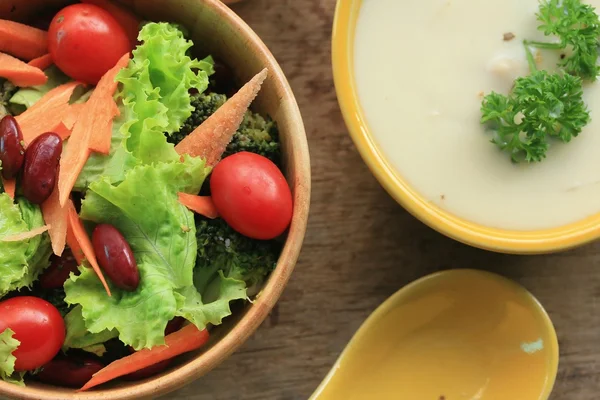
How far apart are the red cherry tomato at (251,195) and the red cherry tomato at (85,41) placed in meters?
0.27

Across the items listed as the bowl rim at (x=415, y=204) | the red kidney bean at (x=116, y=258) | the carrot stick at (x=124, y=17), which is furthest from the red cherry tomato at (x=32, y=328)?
the bowl rim at (x=415, y=204)

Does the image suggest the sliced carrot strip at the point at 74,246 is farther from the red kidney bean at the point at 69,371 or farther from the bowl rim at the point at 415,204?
the bowl rim at the point at 415,204

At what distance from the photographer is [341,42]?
1.25m

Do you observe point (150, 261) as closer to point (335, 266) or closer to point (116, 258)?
point (116, 258)

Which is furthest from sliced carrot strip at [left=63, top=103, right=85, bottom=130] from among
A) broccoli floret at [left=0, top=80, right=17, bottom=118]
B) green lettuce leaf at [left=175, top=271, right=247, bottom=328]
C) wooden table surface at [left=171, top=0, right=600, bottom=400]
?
wooden table surface at [left=171, top=0, right=600, bottom=400]

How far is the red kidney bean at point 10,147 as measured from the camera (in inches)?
41.8

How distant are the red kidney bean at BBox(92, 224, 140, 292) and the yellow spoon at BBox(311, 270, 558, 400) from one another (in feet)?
1.63

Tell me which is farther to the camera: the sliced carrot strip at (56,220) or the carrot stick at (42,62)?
the carrot stick at (42,62)

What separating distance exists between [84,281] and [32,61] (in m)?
0.40

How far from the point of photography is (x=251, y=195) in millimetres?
1104

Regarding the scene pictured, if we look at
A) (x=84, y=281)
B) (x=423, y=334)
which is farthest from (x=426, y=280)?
(x=84, y=281)

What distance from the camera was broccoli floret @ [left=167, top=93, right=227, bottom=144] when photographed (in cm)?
119

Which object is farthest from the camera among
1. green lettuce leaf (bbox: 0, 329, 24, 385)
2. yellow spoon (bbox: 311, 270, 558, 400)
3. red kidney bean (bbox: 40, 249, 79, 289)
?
yellow spoon (bbox: 311, 270, 558, 400)

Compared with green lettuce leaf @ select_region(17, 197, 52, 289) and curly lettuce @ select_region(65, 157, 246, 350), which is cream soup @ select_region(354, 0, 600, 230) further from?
green lettuce leaf @ select_region(17, 197, 52, 289)
